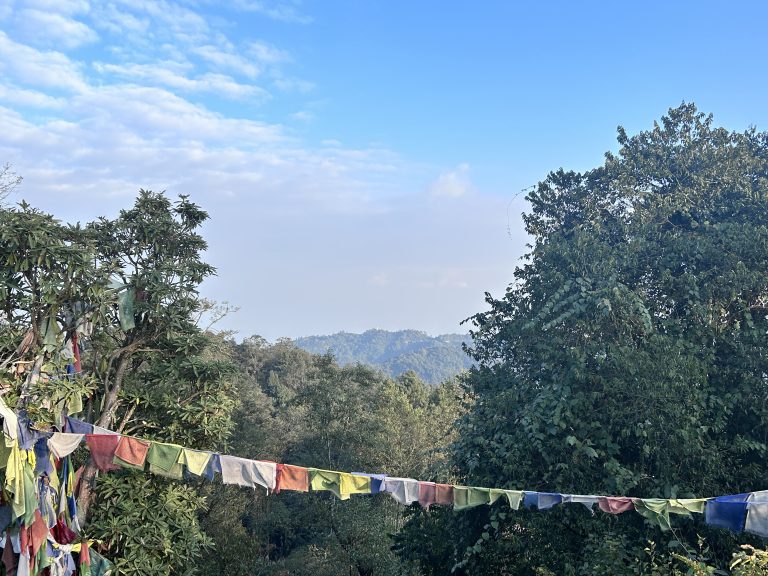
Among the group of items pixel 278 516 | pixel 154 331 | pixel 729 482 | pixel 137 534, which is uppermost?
pixel 154 331

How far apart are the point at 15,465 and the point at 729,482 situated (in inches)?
380

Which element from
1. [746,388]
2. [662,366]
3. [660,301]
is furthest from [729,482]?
[660,301]

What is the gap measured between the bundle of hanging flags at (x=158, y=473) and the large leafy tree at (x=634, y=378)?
127cm

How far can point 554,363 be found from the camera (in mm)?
10430

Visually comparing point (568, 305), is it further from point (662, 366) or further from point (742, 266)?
point (742, 266)

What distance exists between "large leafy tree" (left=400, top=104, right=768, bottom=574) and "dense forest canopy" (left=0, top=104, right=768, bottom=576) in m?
0.04

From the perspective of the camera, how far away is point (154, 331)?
10469 mm

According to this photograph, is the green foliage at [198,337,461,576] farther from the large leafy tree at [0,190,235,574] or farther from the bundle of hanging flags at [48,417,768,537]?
the large leafy tree at [0,190,235,574]

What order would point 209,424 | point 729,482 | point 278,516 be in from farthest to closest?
1. point 278,516
2. point 209,424
3. point 729,482

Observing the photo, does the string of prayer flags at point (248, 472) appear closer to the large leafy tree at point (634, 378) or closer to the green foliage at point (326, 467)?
the large leafy tree at point (634, 378)

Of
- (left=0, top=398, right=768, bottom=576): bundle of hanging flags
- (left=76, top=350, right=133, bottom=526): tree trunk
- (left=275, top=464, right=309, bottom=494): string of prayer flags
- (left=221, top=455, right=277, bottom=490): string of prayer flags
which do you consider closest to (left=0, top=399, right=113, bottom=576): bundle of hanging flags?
(left=0, top=398, right=768, bottom=576): bundle of hanging flags

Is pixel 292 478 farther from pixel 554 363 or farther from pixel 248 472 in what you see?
pixel 554 363

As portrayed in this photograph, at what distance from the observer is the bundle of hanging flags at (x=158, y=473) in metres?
6.89

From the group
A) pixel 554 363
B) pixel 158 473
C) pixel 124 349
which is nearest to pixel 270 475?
pixel 158 473
